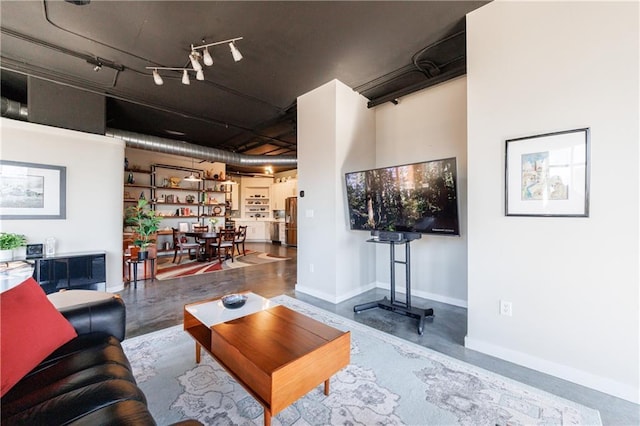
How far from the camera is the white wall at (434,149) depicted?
329 cm

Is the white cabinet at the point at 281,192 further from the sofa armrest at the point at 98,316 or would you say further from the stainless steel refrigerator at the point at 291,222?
the sofa armrest at the point at 98,316

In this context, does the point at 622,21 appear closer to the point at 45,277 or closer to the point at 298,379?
the point at 298,379

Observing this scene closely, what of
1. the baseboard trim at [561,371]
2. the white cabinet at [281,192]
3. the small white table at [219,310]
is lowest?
the baseboard trim at [561,371]

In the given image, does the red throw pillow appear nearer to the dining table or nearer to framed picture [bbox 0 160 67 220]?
framed picture [bbox 0 160 67 220]

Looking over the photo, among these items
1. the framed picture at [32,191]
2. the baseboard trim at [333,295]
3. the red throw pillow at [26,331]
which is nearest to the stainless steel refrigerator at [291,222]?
the baseboard trim at [333,295]

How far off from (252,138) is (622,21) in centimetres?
614

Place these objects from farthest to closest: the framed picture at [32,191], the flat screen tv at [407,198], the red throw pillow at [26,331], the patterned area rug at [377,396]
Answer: the framed picture at [32,191], the flat screen tv at [407,198], the patterned area rug at [377,396], the red throw pillow at [26,331]

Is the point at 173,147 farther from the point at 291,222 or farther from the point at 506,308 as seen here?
the point at 506,308

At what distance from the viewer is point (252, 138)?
21.4 feet

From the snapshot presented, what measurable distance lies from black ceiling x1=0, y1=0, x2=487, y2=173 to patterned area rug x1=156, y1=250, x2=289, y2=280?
312 cm

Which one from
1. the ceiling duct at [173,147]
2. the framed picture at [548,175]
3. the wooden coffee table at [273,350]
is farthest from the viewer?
the ceiling duct at [173,147]

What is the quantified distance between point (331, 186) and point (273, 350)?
2.43 m

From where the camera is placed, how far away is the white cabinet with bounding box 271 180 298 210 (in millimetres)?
9949

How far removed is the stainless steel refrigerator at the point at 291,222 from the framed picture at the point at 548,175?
7.56 metres
